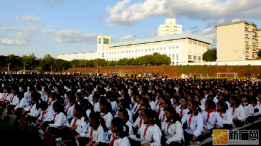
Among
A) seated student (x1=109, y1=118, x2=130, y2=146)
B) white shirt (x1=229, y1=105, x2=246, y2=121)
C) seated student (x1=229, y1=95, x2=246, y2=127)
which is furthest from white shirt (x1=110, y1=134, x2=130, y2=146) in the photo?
white shirt (x1=229, y1=105, x2=246, y2=121)

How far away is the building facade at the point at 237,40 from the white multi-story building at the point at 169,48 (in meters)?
13.0

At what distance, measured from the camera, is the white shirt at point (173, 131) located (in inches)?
176

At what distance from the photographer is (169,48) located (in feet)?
253

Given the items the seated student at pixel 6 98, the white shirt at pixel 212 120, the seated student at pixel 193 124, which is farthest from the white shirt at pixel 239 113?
the seated student at pixel 6 98

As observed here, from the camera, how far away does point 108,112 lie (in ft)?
18.0

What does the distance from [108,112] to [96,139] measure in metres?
1.12

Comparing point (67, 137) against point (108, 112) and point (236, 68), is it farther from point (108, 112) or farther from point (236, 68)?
point (236, 68)

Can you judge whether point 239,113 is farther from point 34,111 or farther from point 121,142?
point 34,111

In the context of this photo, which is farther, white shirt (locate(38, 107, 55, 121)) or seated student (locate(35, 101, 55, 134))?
white shirt (locate(38, 107, 55, 121))

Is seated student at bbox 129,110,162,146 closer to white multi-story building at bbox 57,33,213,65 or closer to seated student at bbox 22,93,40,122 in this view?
seated student at bbox 22,93,40,122

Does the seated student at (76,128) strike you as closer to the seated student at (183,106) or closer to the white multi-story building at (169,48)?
the seated student at (183,106)

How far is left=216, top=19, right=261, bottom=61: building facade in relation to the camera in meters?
61.0

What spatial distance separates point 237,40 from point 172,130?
223 feet

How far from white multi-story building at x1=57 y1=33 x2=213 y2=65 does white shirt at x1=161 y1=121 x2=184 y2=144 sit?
232 ft
